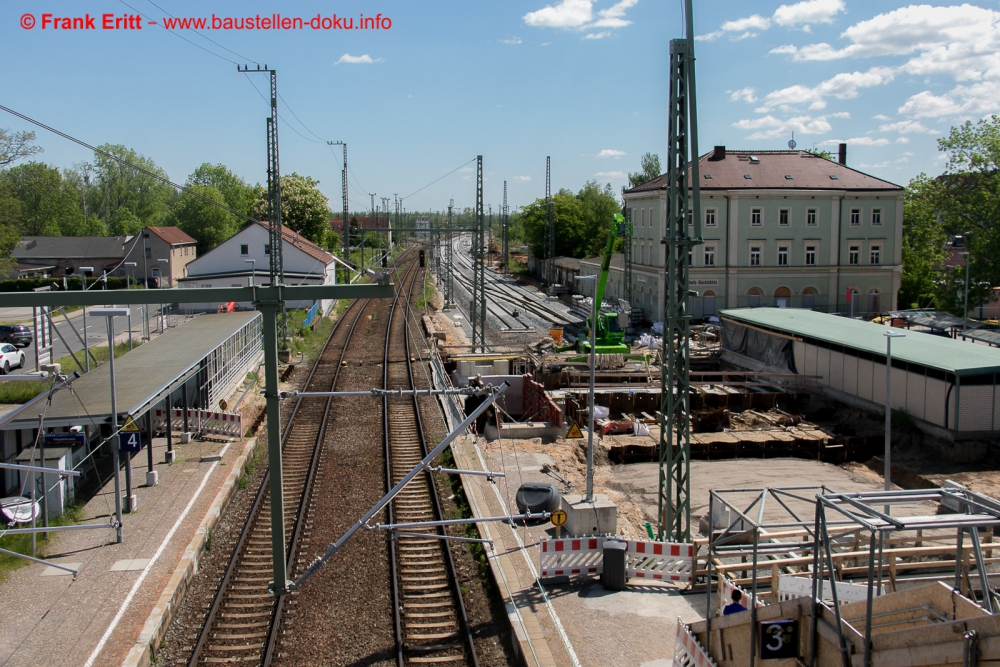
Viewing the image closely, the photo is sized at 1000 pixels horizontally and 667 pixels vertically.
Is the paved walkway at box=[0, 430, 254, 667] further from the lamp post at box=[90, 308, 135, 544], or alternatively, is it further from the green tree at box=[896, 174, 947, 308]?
the green tree at box=[896, 174, 947, 308]

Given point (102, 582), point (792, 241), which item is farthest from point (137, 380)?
point (792, 241)

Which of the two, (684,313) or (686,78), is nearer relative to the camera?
(686,78)

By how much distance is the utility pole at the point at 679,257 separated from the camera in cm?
1166

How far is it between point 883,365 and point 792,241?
20846 mm

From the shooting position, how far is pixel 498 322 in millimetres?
46000

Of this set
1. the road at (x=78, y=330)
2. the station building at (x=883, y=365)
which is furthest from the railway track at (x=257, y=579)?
the road at (x=78, y=330)

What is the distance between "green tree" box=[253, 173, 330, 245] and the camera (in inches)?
2739

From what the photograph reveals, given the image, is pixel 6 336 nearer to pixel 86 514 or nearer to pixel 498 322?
pixel 86 514

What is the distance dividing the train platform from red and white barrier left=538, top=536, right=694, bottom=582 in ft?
0.56

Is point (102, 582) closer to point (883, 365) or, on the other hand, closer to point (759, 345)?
point (883, 365)

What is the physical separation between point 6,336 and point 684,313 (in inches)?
1162

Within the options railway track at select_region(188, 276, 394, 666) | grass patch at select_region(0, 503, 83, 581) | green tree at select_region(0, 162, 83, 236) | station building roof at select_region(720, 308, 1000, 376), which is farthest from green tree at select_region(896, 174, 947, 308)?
green tree at select_region(0, 162, 83, 236)

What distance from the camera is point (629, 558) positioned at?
1151 centimetres

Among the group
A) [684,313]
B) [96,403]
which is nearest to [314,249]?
[96,403]
